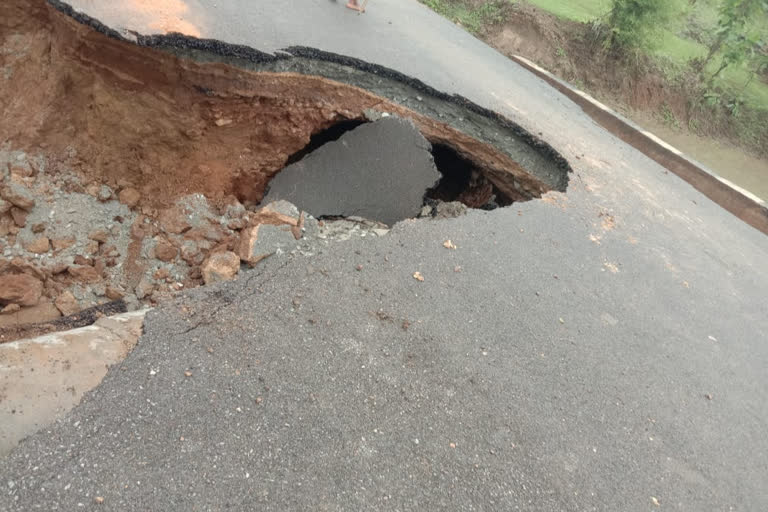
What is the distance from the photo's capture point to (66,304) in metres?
4.12

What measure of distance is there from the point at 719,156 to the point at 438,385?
43.3 ft

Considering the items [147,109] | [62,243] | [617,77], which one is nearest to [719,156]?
[617,77]

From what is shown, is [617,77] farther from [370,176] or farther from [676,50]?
[370,176]

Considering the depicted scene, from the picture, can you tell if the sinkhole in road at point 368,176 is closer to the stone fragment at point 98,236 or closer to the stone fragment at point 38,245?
the stone fragment at point 98,236

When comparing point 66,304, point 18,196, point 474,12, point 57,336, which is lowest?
point 66,304

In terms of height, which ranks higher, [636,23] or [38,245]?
[636,23]

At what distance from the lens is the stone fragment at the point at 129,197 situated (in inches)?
198

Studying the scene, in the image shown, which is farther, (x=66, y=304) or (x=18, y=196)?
(x=18, y=196)

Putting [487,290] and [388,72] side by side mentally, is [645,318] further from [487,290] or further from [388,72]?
[388,72]

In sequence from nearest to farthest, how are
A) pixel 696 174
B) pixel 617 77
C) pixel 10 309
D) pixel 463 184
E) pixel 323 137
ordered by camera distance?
pixel 10 309 → pixel 323 137 → pixel 463 184 → pixel 696 174 → pixel 617 77

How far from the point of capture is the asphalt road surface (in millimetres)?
2268

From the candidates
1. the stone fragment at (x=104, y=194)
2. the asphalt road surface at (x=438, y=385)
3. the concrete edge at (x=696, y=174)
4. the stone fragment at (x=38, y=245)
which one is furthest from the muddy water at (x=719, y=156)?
the stone fragment at (x=38, y=245)

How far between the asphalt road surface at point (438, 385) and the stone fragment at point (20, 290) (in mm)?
1906

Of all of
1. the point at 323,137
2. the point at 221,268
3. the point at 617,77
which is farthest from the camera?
the point at 617,77
